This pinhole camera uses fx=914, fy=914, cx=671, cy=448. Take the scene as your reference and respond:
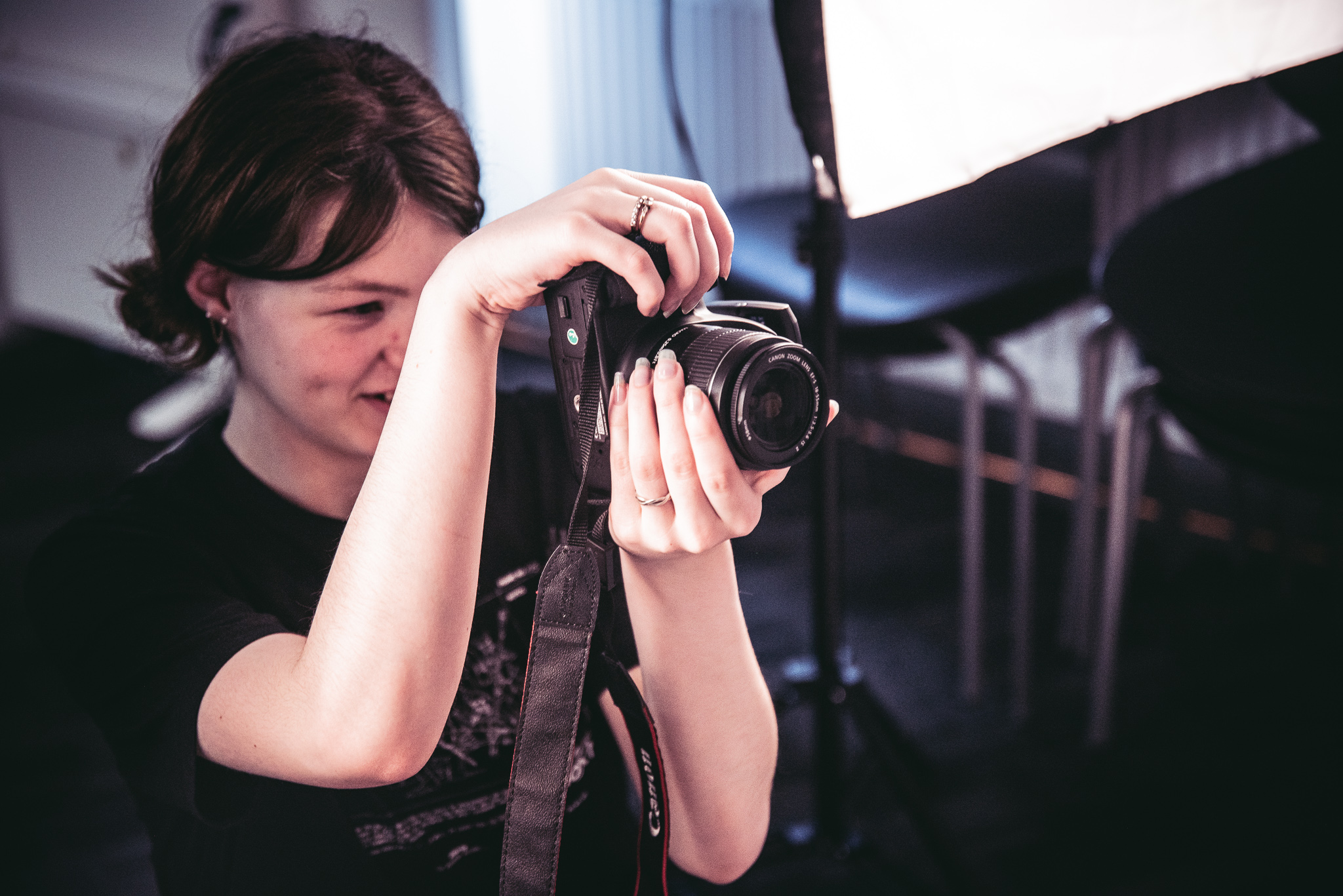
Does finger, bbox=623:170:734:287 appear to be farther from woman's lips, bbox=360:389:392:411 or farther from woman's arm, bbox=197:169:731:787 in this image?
woman's lips, bbox=360:389:392:411

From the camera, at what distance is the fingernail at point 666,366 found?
1.30ft

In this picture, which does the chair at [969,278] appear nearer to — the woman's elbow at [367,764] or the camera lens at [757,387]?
the camera lens at [757,387]

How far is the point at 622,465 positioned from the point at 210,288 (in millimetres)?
299

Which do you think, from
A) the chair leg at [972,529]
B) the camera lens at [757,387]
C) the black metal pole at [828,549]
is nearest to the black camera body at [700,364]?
the camera lens at [757,387]

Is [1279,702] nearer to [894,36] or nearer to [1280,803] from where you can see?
[1280,803]

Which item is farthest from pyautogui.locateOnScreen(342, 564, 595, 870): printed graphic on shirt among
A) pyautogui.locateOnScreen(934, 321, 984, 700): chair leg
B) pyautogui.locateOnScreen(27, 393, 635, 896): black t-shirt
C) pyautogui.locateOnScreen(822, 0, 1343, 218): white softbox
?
pyautogui.locateOnScreen(934, 321, 984, 700): chair leg

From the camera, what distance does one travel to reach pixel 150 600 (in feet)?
1.52

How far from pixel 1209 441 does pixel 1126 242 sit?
0.22 meters

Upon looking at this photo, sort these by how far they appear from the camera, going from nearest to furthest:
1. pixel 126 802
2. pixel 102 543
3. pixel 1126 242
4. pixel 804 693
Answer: pixel 102 543 → pixel 804 693 → pixel 1126 242 → pixel 126 802

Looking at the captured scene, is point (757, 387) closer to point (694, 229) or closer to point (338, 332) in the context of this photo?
point (694, 229)

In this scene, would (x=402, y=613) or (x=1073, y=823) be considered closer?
(x=402, y=613)

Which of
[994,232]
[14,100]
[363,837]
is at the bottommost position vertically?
[363,837]

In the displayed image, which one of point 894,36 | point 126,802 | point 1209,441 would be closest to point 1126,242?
point 1209,441

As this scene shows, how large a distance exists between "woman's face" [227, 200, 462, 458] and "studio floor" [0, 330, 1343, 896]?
140 mm
